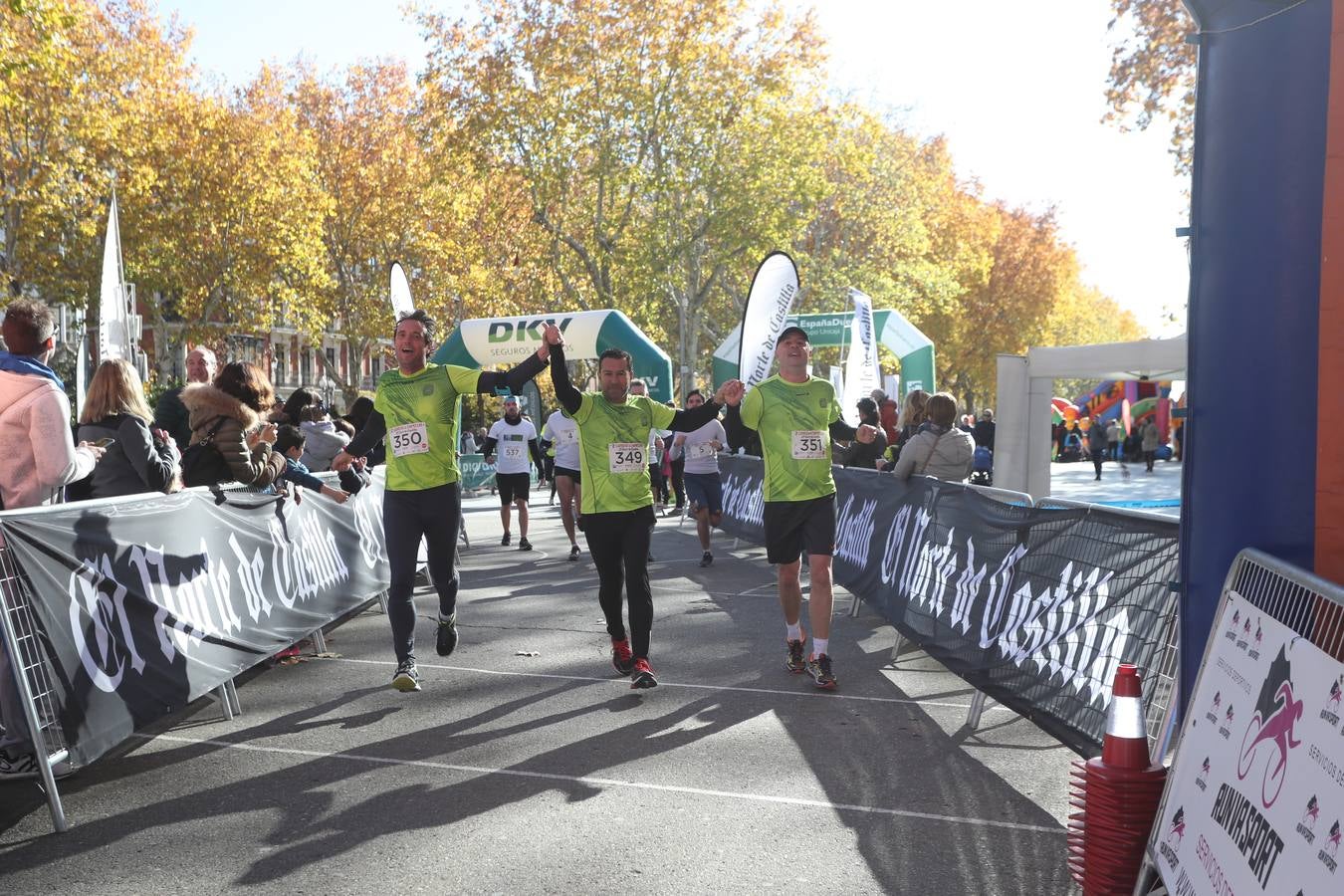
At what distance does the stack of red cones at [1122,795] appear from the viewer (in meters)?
3.33

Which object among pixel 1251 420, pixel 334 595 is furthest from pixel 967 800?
pixel 334 595

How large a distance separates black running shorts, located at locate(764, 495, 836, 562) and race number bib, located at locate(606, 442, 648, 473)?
0.82 metres

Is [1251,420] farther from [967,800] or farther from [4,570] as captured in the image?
[4,570]

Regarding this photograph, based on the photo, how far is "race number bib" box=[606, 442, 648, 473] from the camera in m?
7.03

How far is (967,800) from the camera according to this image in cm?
489

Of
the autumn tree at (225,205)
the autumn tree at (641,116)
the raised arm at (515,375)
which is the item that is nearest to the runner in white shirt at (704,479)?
the raised arm at (515,375)

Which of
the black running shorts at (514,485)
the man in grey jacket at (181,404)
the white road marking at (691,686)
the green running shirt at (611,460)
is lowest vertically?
the white road marking at (691,686)

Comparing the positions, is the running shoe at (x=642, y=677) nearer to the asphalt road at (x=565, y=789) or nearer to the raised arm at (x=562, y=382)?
the asphalt road at (x=565, y=789)

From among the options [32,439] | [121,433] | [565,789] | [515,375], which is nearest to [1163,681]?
[565,789]

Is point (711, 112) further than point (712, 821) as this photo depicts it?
Yes

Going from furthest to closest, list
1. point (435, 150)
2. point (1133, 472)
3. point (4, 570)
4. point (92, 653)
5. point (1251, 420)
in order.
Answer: point (1133, 472) < point (435, 150) < point (92, 653) < point (4, 570) < point (1251, 420)

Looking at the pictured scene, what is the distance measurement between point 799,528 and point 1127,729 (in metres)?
3.94

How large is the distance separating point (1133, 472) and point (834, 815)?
126ft

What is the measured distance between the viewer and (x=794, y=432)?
7.23m
